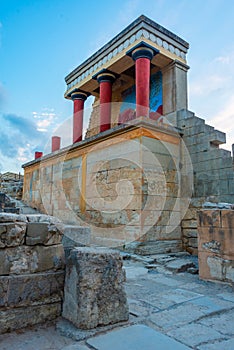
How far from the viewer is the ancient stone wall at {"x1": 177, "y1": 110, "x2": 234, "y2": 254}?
19.1 ft

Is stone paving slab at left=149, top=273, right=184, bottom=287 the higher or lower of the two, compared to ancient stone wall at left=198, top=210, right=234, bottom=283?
lower

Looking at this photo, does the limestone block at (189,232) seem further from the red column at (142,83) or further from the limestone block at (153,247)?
the red column at (142,83)

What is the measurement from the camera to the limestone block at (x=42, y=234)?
7.36 ft

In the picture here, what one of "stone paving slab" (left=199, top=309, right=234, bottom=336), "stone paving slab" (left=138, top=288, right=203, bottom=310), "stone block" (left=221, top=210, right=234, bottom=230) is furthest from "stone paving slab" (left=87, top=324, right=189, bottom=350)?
"stone block" (left=221, top=210, right=234, bottom=230)

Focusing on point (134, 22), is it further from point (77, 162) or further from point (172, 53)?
point (77, 162)

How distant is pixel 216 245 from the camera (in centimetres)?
372

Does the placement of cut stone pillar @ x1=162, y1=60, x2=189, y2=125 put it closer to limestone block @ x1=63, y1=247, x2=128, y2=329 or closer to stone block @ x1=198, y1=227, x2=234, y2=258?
stone block @ x1=198, y1=227, x2=234, y2=258

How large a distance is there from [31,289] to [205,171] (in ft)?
16.4

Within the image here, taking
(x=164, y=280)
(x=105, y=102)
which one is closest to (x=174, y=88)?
(x=105, y=102)

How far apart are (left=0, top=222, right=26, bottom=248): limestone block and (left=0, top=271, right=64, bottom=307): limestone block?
0.27 metres

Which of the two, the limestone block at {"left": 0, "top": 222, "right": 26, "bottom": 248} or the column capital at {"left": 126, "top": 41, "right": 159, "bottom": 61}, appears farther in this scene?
the column capital at {"left": 126, "top": 41, "right": 159, "bottom": 61}

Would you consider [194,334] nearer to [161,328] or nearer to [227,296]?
[161,328]

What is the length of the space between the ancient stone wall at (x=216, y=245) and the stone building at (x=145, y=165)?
1.66 metres

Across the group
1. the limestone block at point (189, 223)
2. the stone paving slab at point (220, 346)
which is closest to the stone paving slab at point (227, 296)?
the stone paving slab at point (220, 346)
